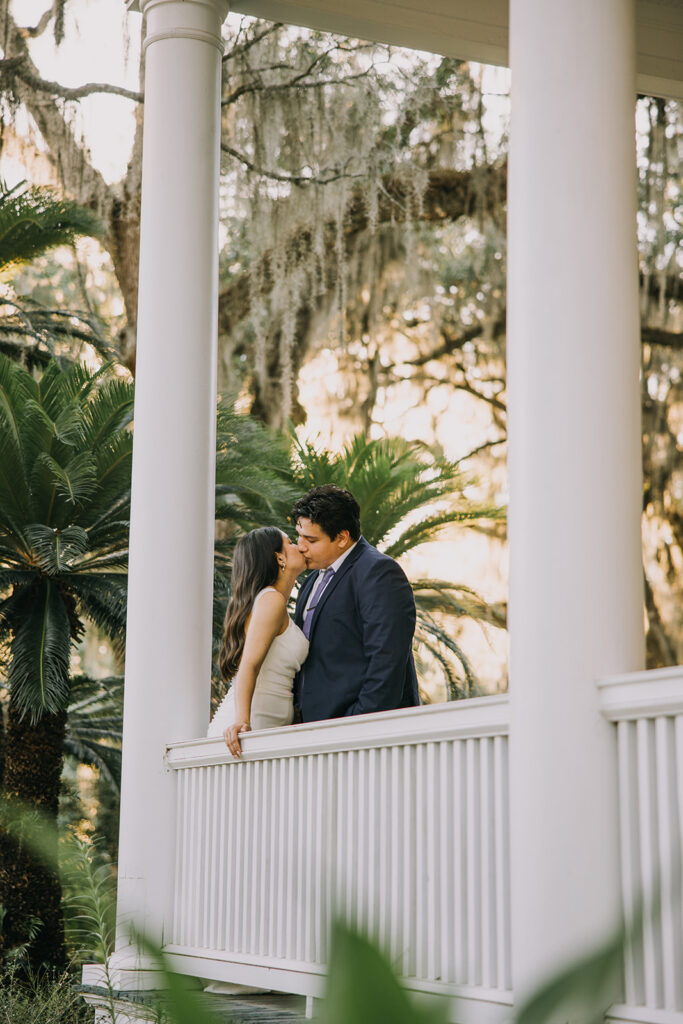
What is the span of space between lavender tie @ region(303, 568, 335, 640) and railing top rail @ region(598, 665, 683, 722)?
6.33 feet

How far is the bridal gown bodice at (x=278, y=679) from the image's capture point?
4953 mm

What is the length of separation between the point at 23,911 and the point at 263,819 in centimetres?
542

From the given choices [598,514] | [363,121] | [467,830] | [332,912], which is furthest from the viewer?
[363,121]

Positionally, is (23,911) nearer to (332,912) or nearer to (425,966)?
(425,966)

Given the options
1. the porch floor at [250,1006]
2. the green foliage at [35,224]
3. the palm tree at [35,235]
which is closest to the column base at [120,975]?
the porch floor at [250,1006]

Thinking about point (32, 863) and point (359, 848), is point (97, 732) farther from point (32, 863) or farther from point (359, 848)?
point (359, 848)

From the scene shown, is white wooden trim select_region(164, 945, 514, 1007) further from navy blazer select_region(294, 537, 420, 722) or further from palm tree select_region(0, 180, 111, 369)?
palm tree select_region(0, 180, 111, 369)

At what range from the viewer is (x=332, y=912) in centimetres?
87

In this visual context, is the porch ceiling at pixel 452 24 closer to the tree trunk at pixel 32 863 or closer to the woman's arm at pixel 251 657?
the woman's arm at pixel 251 657

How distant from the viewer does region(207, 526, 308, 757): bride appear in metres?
4.90

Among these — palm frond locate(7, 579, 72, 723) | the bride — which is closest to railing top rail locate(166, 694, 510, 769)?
the bride

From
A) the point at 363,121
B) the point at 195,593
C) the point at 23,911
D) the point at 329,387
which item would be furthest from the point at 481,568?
the point at 195,593

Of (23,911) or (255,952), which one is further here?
(23,911)

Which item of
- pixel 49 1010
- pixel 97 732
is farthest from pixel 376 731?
pixel 97 732
